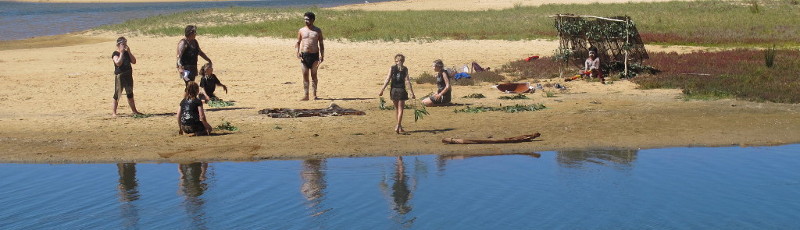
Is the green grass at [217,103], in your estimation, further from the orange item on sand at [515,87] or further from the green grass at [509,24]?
the green grass at [509,24]

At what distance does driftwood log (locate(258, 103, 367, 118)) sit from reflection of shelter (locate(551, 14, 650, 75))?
7.08 m

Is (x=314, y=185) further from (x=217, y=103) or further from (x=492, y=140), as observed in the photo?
(x=217, y=103)

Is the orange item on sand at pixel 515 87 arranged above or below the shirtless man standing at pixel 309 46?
below

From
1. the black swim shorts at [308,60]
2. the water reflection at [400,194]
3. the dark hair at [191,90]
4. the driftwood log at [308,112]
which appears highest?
the black swim shorts at [308,60]

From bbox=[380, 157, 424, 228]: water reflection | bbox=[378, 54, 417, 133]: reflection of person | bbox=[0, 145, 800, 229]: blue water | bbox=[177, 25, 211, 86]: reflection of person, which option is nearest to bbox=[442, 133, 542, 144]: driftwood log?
bbox=[0, 145, 800, 229]: blue water

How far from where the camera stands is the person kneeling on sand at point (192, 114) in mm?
15578

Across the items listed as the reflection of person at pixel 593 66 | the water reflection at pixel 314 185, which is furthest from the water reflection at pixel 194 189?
the reflection of person at pixel 593 66

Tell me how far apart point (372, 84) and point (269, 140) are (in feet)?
25.6

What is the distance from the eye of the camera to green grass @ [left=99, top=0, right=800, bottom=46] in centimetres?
3378

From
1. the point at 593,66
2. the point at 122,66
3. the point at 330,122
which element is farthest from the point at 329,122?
the point at 593,66

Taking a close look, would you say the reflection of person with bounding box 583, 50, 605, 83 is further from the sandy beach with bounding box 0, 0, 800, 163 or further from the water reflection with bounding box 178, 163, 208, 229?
the water reflection with bounding box 178, 163, 208, 229

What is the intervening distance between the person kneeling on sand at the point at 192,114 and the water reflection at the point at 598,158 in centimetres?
537

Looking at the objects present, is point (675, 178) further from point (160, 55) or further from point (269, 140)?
point (160, 55)

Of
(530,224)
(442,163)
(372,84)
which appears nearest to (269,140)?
(442,163)
